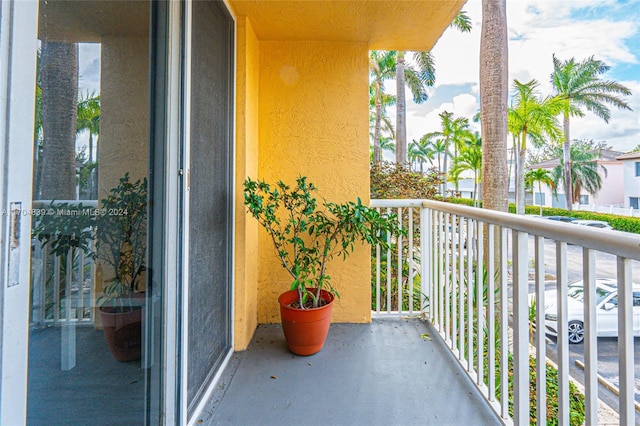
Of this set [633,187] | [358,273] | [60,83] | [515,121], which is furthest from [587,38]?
[60,83]

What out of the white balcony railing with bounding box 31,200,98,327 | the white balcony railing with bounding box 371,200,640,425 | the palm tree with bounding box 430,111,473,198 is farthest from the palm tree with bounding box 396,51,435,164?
the white balcony railing with bounding box 31,200,98,327

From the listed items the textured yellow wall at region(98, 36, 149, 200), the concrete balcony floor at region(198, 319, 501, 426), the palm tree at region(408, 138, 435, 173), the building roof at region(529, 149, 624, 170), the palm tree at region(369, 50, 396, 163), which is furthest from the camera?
the palm tree at region(408, 138, 435, 173)

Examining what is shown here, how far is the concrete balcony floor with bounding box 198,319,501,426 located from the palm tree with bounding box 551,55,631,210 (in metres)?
16.3

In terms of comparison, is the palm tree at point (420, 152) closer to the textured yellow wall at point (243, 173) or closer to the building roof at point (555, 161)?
the building roof at point (555, 161)

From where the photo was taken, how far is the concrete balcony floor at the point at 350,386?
61.6 inches

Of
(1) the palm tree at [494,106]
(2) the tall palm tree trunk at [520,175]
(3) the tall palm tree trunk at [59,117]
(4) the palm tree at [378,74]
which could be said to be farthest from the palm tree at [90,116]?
(4) the palm tree at [378,74]

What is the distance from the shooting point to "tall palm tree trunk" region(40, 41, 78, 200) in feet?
2.43

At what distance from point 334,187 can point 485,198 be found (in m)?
2.47

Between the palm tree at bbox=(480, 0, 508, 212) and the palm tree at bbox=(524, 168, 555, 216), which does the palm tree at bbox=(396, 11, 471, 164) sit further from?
the palm tree at bbox=(524, 168, 555, 216)

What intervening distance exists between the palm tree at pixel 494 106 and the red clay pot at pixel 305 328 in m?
2.92

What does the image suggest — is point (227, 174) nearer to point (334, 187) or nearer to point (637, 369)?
point (334, 187)

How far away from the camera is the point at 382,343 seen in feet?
7.57

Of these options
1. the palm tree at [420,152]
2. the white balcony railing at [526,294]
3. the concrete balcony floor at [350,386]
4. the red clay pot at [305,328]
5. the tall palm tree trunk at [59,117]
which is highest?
the palm tree at [420,152]

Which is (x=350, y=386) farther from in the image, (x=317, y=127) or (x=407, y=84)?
(x=407, y=84)
